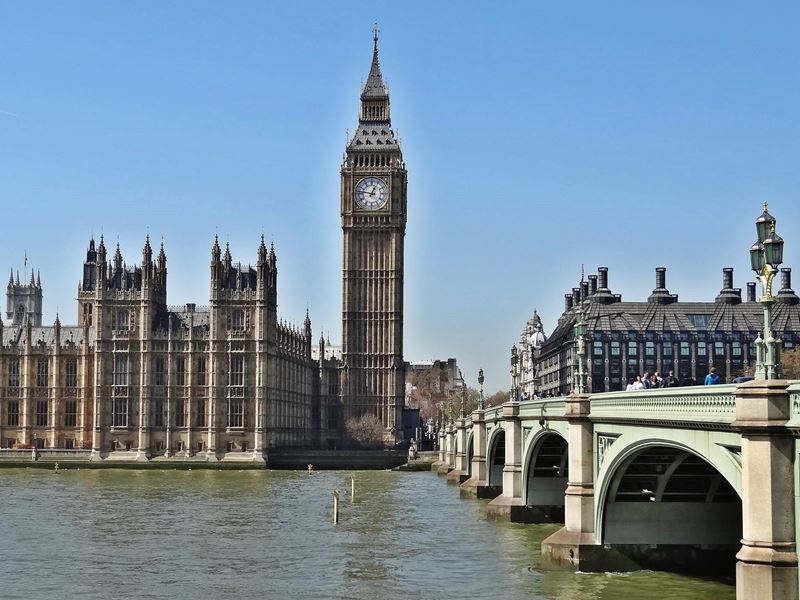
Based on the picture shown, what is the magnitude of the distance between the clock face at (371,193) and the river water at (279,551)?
243 feet

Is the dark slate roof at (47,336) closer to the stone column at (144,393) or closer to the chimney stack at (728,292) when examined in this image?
the stone column at (144,393)

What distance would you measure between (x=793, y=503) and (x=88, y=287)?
134 m

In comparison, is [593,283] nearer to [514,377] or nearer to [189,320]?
[189,320]

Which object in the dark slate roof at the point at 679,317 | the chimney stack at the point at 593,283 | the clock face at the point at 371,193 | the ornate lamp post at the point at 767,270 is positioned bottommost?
the ornate lamp post at the point at 767,270

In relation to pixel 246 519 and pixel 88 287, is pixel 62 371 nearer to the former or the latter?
pixel 88 287

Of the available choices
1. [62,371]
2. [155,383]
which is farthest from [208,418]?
[62,371]

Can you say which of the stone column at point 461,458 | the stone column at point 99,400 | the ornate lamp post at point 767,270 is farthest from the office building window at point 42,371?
the ornate lamp post at point 767,270

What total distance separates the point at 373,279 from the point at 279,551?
105509mm

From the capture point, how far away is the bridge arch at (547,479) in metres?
57.6

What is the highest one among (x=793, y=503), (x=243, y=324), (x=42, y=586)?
(x=243, y=324)

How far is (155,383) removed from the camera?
130 metres

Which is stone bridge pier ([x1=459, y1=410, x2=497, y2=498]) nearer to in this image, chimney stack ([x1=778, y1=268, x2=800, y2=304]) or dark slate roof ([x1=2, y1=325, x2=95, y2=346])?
dark slate roof ([x1=2, y1=325, x2=95, y2=346])

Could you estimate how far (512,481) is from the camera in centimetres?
5888

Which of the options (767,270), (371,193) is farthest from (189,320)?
(767,270)
